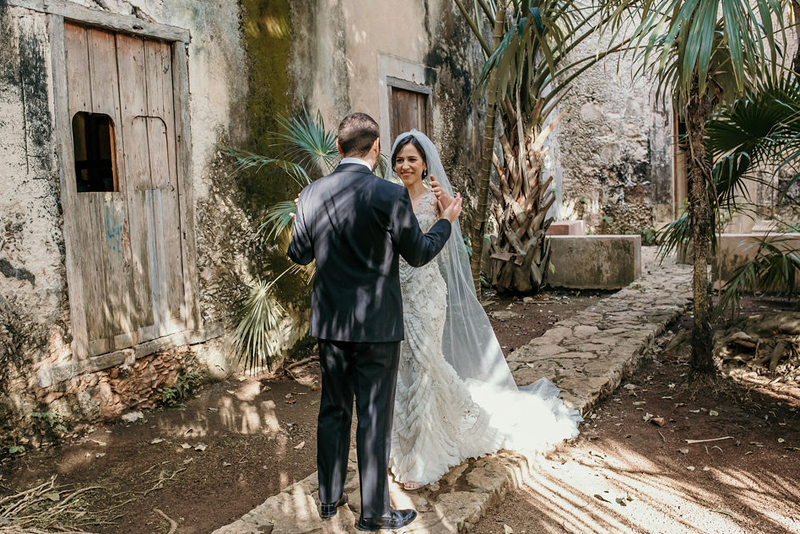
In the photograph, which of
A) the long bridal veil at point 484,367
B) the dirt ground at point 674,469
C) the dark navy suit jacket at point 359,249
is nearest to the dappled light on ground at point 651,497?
the dirt ground at point 674,469

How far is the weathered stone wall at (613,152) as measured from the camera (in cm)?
1254

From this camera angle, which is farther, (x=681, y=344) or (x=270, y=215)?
(x=681, y=344)

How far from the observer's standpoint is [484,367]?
13.4ft

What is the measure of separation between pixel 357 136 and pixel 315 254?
0.53 m

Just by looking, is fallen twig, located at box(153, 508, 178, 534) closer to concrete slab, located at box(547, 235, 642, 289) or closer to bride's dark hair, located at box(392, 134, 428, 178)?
bride's dark hair, located at box(392, 134, 428, 178)

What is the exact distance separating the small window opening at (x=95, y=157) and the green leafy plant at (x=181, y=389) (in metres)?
1.42

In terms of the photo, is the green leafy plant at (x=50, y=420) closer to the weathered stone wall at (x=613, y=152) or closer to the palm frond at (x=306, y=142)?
the palm frond at (x=306, y=142)

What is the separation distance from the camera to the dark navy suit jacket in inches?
105

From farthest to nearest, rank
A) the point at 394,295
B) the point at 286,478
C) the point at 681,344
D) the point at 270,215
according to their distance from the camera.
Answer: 1. the point at 681,344
2. the point at 270,215
3. the point at 286,478
4. the point at 394,295

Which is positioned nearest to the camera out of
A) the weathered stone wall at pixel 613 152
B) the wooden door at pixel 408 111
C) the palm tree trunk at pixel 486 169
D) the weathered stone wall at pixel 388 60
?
the palm tree trunk at pixel 486 169

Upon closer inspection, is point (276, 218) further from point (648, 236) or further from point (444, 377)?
point (648, 236)

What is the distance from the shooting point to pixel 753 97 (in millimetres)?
4449

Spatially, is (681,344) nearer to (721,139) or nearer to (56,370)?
(721,139)

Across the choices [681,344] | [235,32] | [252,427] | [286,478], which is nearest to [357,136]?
[286,478]
